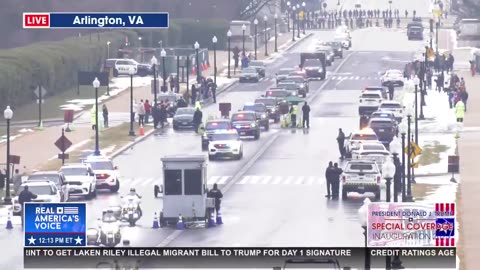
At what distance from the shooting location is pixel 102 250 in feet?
122

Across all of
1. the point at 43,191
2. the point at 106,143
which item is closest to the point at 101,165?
the point at 43,191

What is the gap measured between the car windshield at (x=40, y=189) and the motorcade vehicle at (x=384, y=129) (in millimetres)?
26825

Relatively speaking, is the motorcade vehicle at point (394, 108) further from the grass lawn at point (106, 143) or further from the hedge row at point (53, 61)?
the hedge row at point (53, 61)

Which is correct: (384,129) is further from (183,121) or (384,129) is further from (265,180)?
(265,180)

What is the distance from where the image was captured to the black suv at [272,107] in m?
97.8

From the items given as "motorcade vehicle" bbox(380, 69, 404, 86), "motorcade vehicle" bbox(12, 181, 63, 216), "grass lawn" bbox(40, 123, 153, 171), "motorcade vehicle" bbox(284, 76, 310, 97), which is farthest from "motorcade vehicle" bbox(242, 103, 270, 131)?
"motorcade vehicle" bbox(12, 181, 63, 216)

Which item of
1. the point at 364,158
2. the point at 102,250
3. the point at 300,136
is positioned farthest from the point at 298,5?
the point at 102,250

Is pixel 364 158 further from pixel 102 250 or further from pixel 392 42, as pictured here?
pixel 392 42

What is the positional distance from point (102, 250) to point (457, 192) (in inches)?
1160

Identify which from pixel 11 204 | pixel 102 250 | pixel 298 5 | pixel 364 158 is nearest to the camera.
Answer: pixel 102 250

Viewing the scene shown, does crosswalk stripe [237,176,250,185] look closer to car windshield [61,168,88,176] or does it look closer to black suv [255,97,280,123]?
car windshield [61,168,88,176]

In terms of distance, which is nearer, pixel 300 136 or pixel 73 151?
pixel 73 151

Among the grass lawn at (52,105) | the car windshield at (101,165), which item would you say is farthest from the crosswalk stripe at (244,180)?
the grass lawn at (52,105)

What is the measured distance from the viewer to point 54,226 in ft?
121
